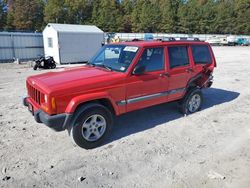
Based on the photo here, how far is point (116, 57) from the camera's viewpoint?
540cm

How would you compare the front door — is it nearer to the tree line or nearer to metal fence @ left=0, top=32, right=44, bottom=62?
metal fence @ left=0, top=32, right=44, bottom=62

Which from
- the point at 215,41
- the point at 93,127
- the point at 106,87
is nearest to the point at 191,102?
the point at 106,87

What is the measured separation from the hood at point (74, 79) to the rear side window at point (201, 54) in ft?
8.47

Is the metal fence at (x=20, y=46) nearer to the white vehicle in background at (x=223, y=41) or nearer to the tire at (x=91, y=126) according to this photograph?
the tire at (x=91, y=126)

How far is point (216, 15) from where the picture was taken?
7156cm

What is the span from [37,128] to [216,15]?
75.9 metres

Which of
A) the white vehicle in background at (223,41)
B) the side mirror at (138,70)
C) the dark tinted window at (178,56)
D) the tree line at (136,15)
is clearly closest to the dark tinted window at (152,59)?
the side mirror at (138,70)

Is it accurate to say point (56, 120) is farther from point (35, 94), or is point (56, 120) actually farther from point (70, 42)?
point (70, 42)

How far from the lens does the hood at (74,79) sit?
4.28m

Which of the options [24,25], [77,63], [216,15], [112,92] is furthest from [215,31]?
[112,92]

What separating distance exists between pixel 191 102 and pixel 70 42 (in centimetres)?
1356

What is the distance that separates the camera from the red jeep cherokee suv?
13.9ft

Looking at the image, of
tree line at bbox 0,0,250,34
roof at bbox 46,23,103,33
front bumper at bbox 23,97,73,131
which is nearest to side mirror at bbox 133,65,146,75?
front bumper at bbox 23,97,73,131

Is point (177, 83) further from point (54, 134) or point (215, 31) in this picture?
point (215, 31)
